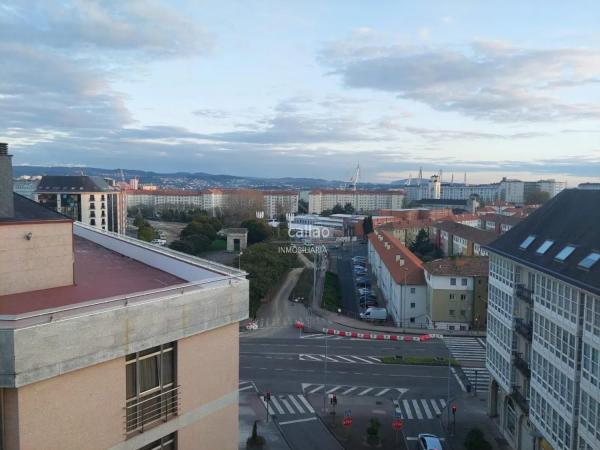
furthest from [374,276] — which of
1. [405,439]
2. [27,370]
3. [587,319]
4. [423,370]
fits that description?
[27,370]

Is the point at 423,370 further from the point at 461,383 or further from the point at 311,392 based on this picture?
the point at 311,392

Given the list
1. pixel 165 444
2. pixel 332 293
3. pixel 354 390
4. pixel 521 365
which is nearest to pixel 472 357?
pixel 354 390

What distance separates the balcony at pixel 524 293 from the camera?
14.1 metres

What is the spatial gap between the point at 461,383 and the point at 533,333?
7.84 metres

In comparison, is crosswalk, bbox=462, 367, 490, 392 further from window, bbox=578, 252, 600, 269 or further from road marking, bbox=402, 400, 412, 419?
window, bbox=578, 252, 600, 269

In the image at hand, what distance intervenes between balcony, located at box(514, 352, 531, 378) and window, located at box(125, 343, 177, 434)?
39.3 feet

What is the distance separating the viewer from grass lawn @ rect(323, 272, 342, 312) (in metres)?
33.0

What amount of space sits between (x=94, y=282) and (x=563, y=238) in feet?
38.1

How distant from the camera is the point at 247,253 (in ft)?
114

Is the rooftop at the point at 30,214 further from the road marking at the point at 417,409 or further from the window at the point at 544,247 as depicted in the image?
the road marking at the point at 417,409

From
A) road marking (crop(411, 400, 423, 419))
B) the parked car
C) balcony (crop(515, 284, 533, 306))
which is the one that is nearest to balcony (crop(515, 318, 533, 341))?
balcony (crop(515, 284, 533, 306))

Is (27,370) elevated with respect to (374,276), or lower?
elevated

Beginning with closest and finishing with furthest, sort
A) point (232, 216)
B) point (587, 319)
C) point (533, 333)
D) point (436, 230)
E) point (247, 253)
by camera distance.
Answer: point (587, 319)
point (533, 333)
point (247, 253)
point (436, 230)
point (232, 216)

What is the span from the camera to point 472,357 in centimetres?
2359
